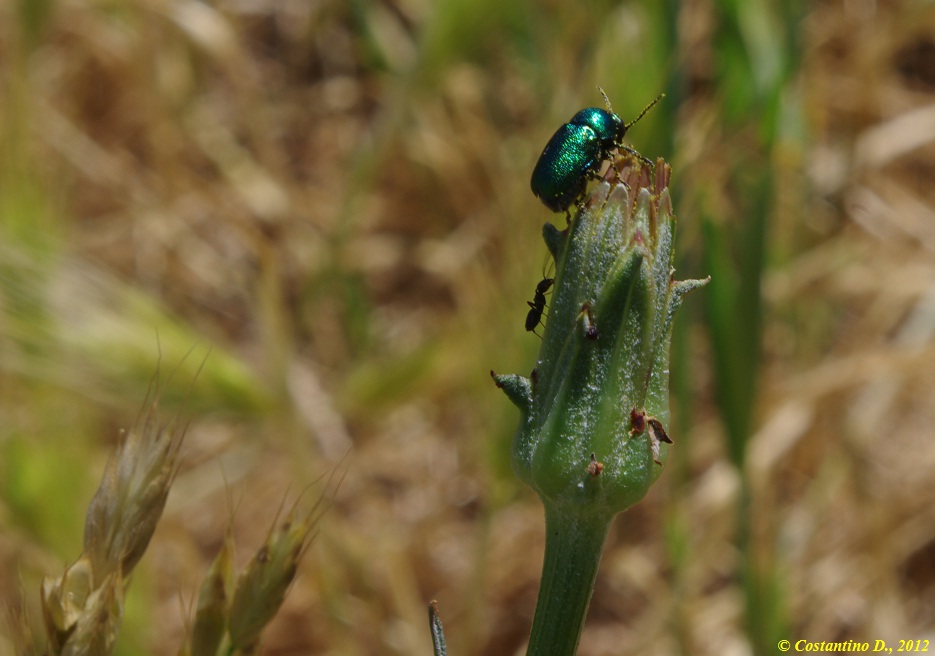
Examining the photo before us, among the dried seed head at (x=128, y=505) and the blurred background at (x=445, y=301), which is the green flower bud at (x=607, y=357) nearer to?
the dried seed head at (x=128, y=505)

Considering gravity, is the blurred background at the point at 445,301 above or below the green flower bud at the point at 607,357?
above

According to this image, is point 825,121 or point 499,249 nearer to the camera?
point 499,249

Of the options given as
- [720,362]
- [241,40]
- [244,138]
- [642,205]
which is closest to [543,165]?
[642,205]

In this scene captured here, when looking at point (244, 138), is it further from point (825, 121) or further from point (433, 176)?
point (825, 121)

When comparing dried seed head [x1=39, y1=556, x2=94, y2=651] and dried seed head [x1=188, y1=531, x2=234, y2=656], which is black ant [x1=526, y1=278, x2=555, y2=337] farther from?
dried seed head [x1=39, y1=556, x2=94, y2=651]

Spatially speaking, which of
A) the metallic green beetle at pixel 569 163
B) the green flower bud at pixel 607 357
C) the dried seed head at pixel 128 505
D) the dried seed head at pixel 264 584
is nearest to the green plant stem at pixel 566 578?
the green flower bud at pixel 607 357

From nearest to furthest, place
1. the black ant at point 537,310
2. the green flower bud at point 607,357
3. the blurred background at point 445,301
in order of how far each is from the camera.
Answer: the green flower bud at point 607,357 < the black ant at point 537,310 < the blurred background at point 445,301
